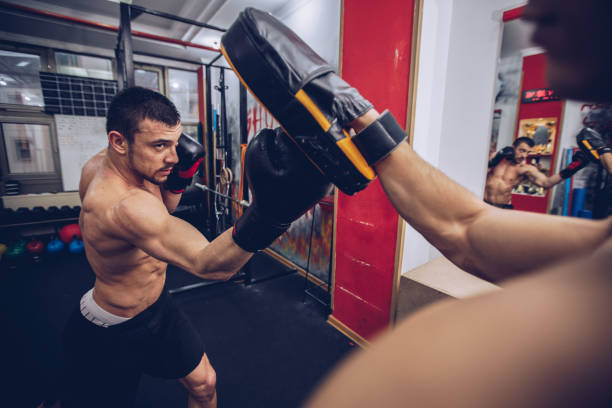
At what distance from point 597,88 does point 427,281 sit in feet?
5.78

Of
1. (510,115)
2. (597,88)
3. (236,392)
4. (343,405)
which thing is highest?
(510,115)

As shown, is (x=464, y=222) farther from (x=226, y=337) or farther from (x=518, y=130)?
(x=226, y=337)

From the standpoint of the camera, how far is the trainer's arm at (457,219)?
0.59 m

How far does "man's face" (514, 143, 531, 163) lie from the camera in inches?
68.5

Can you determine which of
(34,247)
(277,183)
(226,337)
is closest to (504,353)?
(277,183)

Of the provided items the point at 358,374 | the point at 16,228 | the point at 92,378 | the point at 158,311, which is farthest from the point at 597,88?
the point at 16,228

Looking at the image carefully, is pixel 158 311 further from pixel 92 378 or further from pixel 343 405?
pixel 343 405

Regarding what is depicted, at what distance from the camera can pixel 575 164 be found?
1536 mm

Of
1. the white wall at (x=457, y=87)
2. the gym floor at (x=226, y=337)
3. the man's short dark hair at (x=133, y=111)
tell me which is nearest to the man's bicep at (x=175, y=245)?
the man's short dark hair at (x=133, y=111)

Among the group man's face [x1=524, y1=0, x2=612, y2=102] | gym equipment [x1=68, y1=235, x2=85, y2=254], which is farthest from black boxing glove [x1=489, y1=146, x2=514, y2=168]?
gym equipment [x1=68, y1=235, x2=85, y2=254]

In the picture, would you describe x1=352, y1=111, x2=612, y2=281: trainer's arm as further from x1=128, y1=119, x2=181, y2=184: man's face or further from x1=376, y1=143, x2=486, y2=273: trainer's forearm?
x1=128, y1=119, x2=181, y2=184: man's face

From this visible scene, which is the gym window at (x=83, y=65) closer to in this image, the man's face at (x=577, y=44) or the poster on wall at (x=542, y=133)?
the poster on wall at (x=542, y=133)

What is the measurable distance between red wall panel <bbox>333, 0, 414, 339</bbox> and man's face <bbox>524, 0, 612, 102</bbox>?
1590 mm

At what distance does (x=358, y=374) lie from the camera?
0.21m
